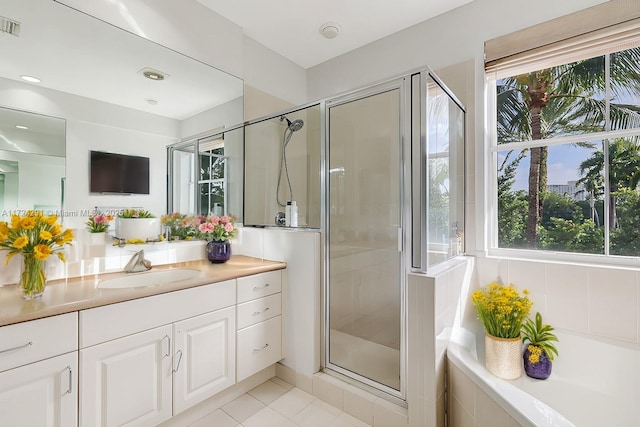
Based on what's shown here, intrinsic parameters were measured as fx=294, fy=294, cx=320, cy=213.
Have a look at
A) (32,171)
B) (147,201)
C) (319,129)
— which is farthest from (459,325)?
(32,171)

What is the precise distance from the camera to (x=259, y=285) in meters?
1.94

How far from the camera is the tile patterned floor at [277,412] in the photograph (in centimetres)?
170

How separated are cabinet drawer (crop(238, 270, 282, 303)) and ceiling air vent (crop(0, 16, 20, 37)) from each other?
1.70m

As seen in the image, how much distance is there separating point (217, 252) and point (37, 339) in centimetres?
109

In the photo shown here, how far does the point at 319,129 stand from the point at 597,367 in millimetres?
2170

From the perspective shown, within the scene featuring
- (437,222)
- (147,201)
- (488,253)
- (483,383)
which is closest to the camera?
(483,383)

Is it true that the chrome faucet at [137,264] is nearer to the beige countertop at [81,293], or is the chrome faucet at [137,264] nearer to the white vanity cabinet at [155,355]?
the beige countertop at [81,293]

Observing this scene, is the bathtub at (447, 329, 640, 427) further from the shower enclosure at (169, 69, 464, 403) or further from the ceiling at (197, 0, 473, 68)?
the ceiling at (197, 0, 473, 68)

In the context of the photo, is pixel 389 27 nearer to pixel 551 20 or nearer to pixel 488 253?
pixel 551 20

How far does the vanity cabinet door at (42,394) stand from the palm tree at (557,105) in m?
2.65

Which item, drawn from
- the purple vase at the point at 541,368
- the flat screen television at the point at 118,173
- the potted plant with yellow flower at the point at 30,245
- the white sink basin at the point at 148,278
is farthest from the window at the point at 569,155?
the potted plant with yellow flower at the point at 30,245

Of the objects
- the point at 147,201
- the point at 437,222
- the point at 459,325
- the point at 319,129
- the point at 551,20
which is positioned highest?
the point at 551,20

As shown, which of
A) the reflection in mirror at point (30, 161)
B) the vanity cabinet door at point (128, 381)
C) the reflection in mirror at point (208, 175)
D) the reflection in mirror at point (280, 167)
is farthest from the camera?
the reflection in mirror at point (280, 167)

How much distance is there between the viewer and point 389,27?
2416mm
